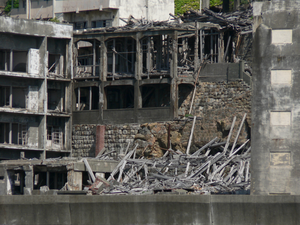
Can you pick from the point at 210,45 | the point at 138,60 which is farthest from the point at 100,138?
the point at 210,45

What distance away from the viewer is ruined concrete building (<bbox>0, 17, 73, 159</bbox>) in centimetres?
5353

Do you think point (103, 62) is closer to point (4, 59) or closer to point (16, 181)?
point (4, 59)

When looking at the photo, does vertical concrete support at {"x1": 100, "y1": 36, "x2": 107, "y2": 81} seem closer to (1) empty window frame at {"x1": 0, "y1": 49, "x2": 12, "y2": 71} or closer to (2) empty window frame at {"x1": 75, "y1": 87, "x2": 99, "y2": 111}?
(2) empty window frame at {"x1": 75, "y1": 87, "x2": 99, "y2": 111}

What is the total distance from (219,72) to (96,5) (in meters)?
14.5

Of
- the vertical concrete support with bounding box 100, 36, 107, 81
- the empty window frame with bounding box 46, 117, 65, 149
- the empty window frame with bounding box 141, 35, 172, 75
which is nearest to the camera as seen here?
the empty window frame with bounding box 141, 35, 172, 75

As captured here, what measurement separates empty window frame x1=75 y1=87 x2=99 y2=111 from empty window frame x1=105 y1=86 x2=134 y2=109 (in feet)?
3.21

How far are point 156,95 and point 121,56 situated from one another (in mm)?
3767

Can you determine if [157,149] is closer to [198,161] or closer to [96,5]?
[198,161]

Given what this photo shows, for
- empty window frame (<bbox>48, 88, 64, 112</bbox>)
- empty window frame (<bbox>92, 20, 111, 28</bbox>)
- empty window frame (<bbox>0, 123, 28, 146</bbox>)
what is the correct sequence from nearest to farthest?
empty window frame (<bbox>0, 123, 28, 146</bbox>), empty window frame (<bbox>48, 88, 64, 112</bbox>), empty window frame (<bbox>92, 20, 111, 28</bbox>)

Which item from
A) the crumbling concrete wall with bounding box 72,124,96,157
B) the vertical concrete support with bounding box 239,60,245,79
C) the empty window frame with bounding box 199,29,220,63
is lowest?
the crumbling concrete wall with bounding box 72,124,96,157

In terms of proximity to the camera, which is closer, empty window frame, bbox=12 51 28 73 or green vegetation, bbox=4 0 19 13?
empty window frame, bbox=12 51 28 73

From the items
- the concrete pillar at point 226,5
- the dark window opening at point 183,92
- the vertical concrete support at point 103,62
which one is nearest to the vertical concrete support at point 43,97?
the vertical concrete support at point 103,62

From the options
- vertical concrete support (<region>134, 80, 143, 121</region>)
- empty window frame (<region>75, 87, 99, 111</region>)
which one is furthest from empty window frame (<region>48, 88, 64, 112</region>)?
vertical concrete support (<region>134, 80, 143, 121</region>)

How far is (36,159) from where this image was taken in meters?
51.3
